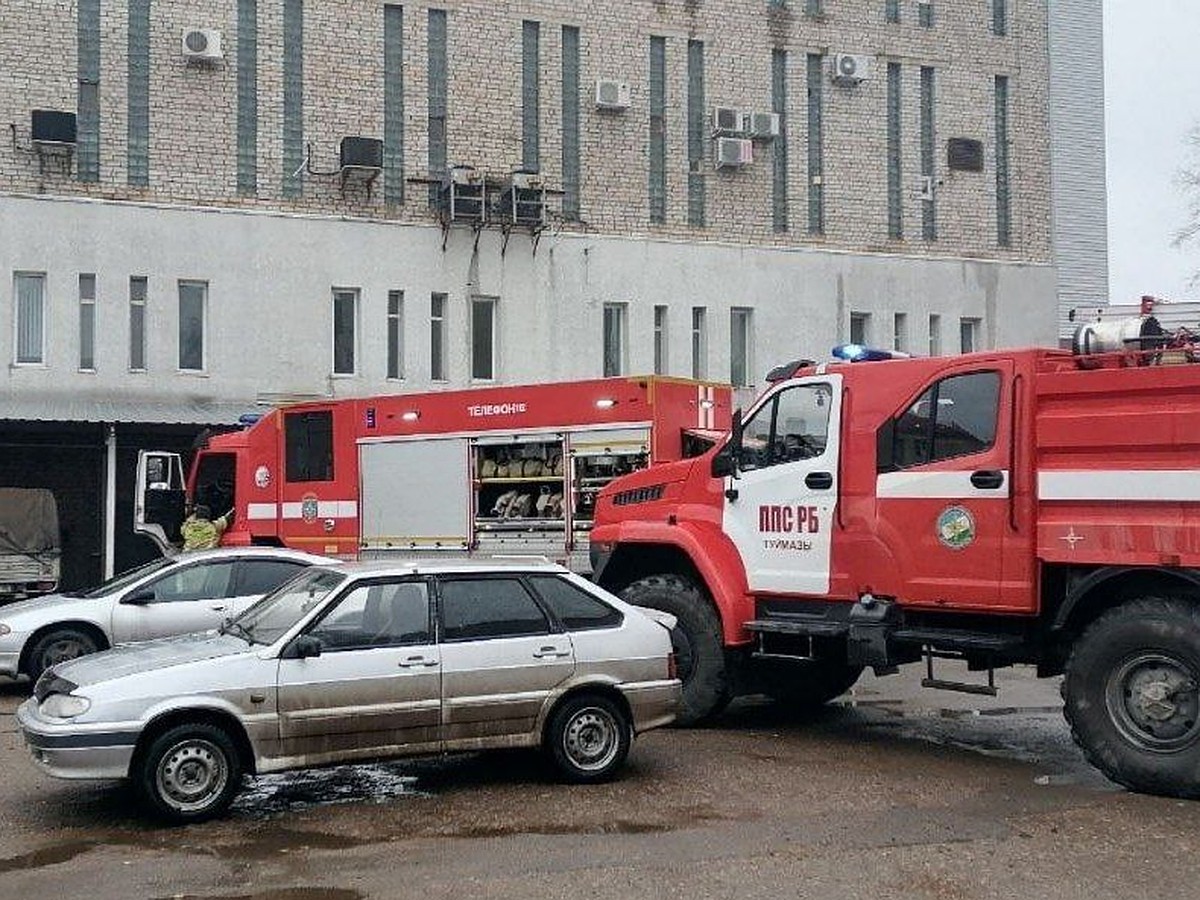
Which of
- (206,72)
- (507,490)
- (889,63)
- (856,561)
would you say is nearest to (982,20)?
(889,63)

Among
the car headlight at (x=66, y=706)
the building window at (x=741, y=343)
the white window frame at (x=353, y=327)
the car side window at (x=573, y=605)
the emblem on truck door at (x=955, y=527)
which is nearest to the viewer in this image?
the car headlight at (x=66, y=706)

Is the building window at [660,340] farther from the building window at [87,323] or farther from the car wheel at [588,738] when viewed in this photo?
the car wheel at [588,738]

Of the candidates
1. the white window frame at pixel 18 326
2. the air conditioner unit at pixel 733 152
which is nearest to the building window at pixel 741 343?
the air conditioner unit at pixel 733 152

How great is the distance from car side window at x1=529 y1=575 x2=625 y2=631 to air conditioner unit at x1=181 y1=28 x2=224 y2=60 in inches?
720

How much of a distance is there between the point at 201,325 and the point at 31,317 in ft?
9.22

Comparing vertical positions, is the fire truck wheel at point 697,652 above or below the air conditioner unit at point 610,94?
below

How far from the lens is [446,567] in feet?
29.9

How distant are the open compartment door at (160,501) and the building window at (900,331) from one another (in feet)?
51.8

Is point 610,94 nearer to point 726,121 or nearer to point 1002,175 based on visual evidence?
point 726,121

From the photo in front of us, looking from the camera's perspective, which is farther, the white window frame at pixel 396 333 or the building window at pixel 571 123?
the building window at pixel 571 123

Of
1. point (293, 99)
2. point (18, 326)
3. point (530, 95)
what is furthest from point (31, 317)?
point (530, 95)

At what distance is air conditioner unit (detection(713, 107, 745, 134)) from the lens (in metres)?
28.1

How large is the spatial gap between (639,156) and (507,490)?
13.2m

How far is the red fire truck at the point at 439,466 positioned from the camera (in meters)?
15.1
